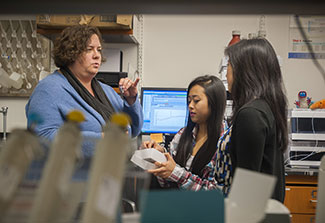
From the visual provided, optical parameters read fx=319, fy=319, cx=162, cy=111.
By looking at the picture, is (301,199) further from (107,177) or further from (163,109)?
(107,177)

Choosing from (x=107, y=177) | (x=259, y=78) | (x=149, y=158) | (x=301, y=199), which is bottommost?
(x=301, y=199)

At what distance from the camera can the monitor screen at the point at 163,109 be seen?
280 cm

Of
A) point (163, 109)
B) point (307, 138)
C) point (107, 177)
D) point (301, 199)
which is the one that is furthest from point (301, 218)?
point (107, 177)

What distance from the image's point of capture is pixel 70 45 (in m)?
1.64

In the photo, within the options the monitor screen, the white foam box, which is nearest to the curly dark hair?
the white foam box

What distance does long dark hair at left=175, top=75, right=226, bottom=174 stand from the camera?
1.65 meters

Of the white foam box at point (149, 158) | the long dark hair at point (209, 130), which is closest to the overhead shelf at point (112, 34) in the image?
the long dark hair at point (209, 130)

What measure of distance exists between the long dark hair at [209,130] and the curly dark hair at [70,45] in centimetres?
69

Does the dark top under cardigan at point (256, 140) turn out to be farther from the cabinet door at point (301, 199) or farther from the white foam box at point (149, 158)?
the cabinet door at point (301, 199)

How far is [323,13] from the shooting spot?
1.61 ft

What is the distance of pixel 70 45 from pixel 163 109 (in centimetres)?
132

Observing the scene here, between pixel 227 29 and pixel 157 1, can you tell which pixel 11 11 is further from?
pixel 227 29

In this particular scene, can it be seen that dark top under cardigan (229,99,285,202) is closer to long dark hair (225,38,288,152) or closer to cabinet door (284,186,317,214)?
long dark hair (225,38,288,152)

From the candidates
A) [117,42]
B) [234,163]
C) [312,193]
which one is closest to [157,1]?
[234,163]
